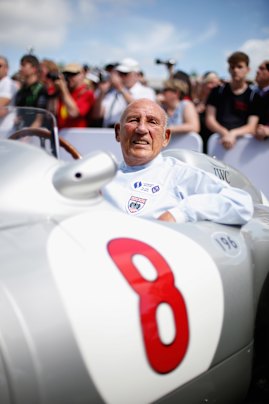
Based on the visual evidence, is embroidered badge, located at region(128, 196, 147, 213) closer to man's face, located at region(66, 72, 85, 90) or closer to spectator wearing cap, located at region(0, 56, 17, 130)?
man's face, located at region(66, 72, 85, 90)

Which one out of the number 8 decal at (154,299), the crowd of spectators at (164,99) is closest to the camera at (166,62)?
the crowd of spectators at (164,99)

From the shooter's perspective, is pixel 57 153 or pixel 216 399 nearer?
pixel 216 399

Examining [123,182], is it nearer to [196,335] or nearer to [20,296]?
[196,335]

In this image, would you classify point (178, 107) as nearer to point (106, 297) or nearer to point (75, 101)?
point (75, 101)

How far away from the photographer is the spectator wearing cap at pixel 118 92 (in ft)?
15.1

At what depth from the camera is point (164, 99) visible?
4.50m

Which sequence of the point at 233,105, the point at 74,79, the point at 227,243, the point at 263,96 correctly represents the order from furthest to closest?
the point at 74,79
the point at 233,105
the point at 263,96
the point at 227,243

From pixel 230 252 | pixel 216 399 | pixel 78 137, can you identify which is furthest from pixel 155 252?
pixel 78 137

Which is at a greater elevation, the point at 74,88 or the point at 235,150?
the point at 74,88

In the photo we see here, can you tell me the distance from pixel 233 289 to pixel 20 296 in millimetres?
747

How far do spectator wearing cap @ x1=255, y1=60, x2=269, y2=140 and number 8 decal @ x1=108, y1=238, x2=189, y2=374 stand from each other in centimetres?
330

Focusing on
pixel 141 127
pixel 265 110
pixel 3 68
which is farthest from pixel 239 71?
pixel 3 68

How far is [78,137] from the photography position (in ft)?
16.1

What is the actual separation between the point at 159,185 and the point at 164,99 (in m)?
2.70
